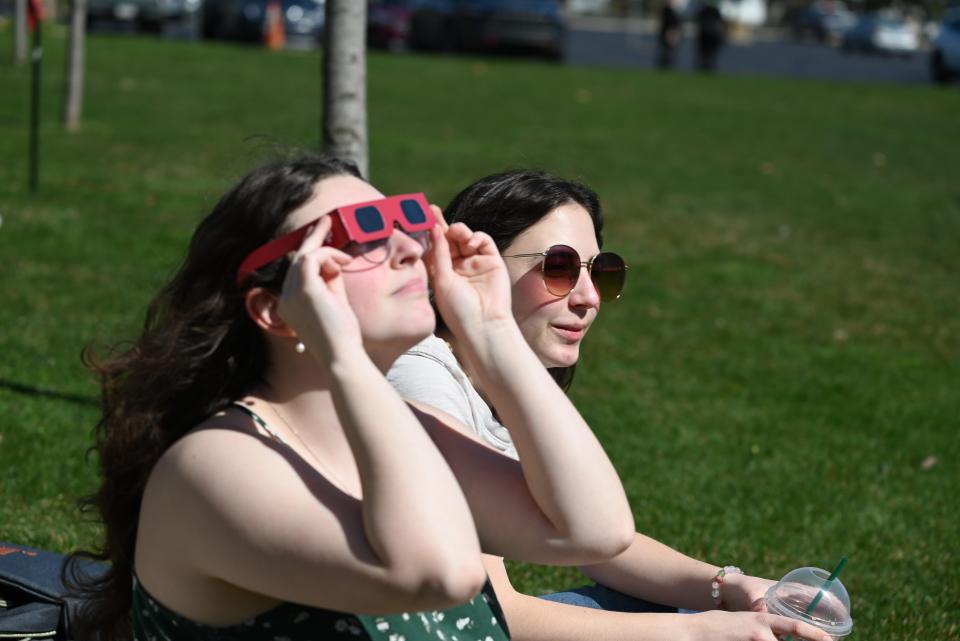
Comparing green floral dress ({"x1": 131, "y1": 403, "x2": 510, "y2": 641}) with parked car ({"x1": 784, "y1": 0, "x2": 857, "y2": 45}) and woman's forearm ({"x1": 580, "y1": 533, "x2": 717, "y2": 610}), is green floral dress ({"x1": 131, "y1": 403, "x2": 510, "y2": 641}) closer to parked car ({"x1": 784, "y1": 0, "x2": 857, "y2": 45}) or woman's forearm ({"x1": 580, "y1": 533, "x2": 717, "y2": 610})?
woman's forearm ({"x1": 580, "y1": 533, "x2": 717, "y2": 610})

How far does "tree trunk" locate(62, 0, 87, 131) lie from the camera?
12.6 metres

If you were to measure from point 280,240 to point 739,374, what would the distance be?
520 cm

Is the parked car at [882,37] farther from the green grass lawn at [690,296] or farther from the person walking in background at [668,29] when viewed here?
the green grass lawn at [690,296]

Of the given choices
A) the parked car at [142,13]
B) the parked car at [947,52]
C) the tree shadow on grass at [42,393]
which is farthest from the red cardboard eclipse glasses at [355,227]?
the parked car at [947,52]

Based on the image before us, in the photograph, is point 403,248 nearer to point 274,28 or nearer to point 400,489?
point 400,489

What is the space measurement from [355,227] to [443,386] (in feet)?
2.47

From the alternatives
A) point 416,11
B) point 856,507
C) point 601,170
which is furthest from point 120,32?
point 856,507

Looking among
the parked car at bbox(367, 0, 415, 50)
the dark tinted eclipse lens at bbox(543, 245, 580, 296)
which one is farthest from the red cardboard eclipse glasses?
the parked car at bbox(367, 0, 415, 50)

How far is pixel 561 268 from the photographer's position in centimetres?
287

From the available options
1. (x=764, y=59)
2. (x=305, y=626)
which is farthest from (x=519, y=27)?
(x=305, y=626)

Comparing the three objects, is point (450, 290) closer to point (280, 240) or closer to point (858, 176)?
point (280, 240)

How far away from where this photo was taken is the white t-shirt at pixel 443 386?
8.54ft

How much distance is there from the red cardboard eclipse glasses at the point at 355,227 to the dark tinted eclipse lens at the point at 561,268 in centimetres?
85

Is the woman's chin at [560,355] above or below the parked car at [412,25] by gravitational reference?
above
